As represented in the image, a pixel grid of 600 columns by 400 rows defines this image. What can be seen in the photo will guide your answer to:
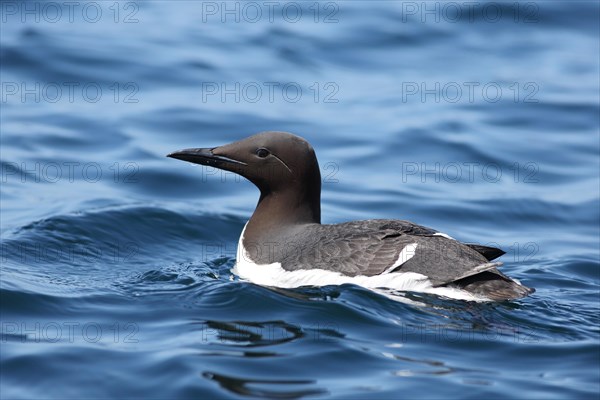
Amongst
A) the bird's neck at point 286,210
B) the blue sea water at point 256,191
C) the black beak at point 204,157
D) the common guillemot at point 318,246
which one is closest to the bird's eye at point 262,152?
the common guillemot at point 318,246

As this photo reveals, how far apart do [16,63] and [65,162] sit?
3427 mm

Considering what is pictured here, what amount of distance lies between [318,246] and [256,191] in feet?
13.4

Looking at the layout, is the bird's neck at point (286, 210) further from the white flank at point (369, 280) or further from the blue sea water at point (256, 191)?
the blue sea water at point (256, 191)

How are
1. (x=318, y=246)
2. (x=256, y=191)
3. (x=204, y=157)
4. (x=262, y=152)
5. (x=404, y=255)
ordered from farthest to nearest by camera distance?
(x=256, y=191), (x=204, y=157), (x=262, y=152), (x=318, y=246), (x=404, y=255)

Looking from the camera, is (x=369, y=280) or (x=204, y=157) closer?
(x=369, y=280)

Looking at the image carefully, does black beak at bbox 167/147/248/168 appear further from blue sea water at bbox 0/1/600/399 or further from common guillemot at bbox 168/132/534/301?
blue sea water at bbox 0/1/600/399

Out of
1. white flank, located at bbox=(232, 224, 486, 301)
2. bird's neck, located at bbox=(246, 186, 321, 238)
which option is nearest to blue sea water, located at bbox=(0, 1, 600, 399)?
white flank, located at bbox=(232, 224, 486, 301)

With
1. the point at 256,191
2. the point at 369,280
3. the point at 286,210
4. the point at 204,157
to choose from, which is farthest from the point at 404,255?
the point at 256,191

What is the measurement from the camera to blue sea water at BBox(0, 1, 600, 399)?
6.54 m

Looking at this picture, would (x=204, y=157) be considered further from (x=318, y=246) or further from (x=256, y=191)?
(x=256, y=191)

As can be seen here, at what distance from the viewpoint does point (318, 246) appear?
769 cm

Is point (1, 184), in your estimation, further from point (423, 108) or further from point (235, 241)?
point (423, 108)

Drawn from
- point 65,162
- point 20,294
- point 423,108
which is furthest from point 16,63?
point 20,294

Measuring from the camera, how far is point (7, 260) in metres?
8.74
